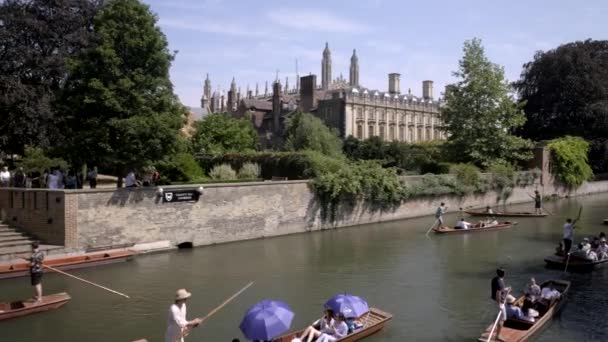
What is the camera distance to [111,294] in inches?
569

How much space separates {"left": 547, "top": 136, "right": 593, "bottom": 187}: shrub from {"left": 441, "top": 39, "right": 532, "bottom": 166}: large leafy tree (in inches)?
158

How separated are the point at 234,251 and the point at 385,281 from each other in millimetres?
7098

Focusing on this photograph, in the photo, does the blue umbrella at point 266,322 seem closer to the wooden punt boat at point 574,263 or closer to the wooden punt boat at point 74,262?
the wooden punt boat at point 74,262

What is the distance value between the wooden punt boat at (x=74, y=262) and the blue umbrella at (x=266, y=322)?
9838 millimetres

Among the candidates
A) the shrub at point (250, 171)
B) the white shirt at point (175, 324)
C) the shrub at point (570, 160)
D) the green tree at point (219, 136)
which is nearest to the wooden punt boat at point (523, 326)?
the white shirt at point (175, 324)

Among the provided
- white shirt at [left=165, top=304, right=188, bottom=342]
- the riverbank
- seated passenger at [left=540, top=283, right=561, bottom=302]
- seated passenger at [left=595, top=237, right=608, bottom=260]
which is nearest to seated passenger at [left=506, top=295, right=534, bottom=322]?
seated passenger at [left=540, top=283, right=561, bottom=302]

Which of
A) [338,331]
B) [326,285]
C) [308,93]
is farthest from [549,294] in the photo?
[308,93]

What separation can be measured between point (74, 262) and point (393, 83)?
73.4 metres

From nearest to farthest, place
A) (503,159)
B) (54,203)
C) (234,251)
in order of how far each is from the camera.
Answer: (54,203)
(234,251)
(503,159)

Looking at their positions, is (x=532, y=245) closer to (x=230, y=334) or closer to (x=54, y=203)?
(x=230, y=334)

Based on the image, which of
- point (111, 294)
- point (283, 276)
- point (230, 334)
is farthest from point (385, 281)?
point (111, 294)

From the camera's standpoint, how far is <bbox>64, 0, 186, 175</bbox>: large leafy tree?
62.3 feet

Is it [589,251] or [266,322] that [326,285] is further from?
[589,251]

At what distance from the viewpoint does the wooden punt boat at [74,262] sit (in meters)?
15.9
